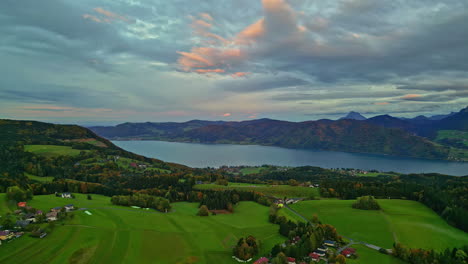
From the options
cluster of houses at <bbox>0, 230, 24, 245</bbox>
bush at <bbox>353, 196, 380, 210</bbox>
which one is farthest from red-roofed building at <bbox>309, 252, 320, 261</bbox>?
cluster of houses at <bbox>0, 230, 24, 245</bbox>

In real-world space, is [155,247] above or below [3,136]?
below

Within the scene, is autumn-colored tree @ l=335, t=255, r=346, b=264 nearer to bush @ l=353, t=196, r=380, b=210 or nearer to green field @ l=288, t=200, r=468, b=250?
green field @ l=288, t=200, r=468, b=250

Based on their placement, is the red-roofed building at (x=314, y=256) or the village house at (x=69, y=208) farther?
the village house at (x=69, y=208)

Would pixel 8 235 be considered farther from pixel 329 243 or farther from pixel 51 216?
pixel 329 243

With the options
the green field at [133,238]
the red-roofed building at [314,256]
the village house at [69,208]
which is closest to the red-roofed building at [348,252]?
the red-roofed building at [314,256]

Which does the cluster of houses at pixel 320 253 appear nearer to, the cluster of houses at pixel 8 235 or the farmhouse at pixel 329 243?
the farmhouse at pixel 329 243

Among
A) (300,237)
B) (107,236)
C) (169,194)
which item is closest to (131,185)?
(169,194)

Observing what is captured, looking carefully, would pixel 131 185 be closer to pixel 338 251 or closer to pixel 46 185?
pixel 46 185
